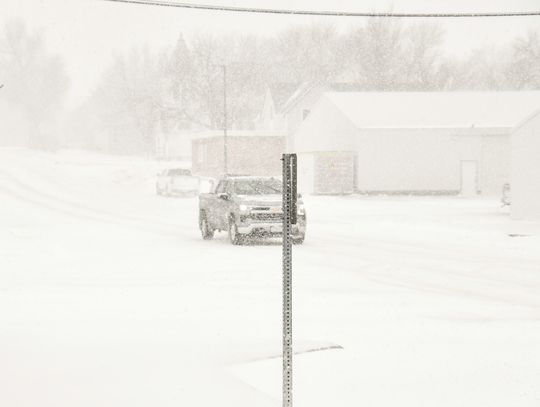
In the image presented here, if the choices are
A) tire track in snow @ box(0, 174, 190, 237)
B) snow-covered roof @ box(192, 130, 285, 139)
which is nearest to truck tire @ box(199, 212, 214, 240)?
tire track in snow @ box(0, 174, 190, 237)

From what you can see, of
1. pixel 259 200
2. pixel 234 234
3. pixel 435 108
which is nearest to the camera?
pixel 259 200

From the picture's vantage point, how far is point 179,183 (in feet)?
179

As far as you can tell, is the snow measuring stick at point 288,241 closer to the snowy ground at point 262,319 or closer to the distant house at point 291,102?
the snowy ground at point 262,319

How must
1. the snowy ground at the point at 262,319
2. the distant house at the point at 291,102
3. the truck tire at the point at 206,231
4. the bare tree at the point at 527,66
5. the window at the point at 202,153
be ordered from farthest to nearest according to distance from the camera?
the bare tree at the point at 527,66
the distant house at the point at 291,102
the window at the point at 202,153
the truck tire at the point at 206,231
the snowy ground at the point at 262,319

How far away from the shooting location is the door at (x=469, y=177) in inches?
2383

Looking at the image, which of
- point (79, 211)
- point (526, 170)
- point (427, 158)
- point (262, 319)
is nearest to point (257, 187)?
point (262, 319)

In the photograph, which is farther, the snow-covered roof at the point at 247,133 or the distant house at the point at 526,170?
the snow-covered roof at the point at 247,133

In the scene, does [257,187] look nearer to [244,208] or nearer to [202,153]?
[244,208]

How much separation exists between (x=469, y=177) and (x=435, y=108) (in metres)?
5.91

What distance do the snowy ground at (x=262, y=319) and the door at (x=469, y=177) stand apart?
3206cm

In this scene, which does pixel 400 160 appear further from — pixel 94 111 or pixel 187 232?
pixel 94 111

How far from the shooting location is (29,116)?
126 m

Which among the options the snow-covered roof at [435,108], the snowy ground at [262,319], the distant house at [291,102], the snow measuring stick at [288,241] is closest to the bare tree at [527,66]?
the distant house at [291,102]

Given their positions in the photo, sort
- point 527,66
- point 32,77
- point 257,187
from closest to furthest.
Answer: point 257,187, point 527,66, point 32,77
